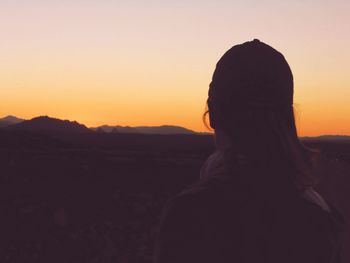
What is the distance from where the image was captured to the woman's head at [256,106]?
1.80 meters

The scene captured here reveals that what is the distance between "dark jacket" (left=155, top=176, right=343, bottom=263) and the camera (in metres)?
1.70

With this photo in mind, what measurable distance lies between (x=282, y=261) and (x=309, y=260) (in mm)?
88

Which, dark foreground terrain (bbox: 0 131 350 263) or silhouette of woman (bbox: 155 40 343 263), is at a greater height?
silhouette of woman (bbox: 155 40 343 263)

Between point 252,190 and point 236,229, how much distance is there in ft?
0.40

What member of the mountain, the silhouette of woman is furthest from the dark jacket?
the mountain

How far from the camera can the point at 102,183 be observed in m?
21.6

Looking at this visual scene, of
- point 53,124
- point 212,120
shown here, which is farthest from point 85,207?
point 53,124

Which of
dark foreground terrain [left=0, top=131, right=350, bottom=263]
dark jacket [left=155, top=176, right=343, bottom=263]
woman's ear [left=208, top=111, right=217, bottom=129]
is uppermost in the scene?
woman's ear [left=208, top=111, right=217, bottom=129]

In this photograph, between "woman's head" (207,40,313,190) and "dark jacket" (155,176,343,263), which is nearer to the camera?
"dark jacket" (155,176,343,263)

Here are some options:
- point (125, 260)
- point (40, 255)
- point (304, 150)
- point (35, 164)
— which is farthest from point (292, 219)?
point (35, 164)

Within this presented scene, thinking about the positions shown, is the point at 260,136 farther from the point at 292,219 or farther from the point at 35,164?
the point at 35,164

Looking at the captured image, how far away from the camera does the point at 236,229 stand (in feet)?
5.67

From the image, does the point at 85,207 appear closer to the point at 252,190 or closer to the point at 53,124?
the point at 252,190

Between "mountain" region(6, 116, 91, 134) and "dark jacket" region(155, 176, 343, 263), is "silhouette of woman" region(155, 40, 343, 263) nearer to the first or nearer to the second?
"dark jacket" region(155, 176, 343, 263)
